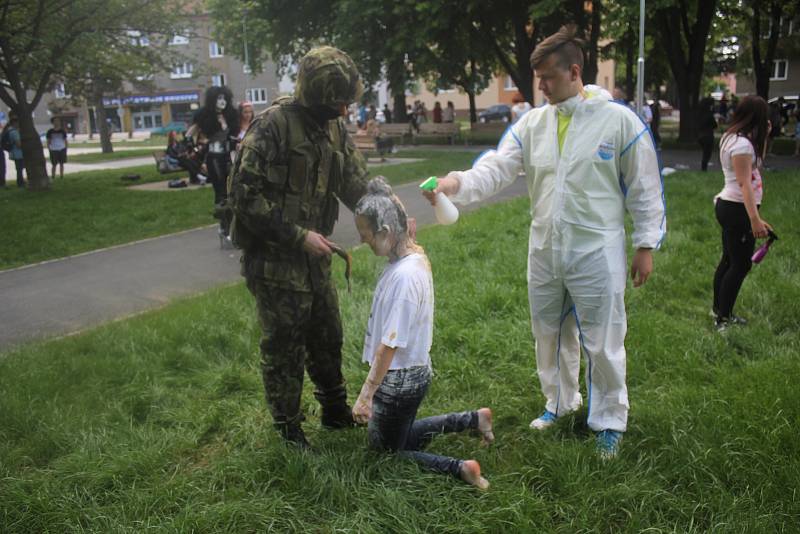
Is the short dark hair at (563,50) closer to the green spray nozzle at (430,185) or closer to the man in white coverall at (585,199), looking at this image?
the man in white coverall at (585,199)

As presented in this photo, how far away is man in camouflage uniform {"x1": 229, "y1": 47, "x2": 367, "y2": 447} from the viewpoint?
10.3 feet

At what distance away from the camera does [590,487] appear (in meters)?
3.15

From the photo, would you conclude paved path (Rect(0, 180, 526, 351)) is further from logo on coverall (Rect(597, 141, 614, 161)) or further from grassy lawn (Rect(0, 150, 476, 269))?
logo on coverall (Rect(597, 141, 614, 161))

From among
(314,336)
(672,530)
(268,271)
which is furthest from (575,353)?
(268,271)

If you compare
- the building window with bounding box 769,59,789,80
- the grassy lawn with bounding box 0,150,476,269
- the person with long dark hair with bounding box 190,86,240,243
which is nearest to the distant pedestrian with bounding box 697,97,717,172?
the grassy lawn with bounding box 0,150,476,269

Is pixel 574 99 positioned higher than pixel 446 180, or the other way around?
pixel 574 99

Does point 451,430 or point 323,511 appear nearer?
point 323,511

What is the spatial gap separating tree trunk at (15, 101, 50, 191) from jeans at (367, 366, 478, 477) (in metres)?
15.3

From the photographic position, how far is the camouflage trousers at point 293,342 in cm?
337

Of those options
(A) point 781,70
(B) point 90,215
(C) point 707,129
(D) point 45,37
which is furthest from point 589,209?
(A) point 781,70

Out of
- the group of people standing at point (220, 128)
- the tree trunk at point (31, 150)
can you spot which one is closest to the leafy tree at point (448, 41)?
the tree trunk at point (31, 150)

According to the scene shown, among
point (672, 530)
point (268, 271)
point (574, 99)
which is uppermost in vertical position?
point (574, 99)

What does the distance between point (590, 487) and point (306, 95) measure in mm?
2161

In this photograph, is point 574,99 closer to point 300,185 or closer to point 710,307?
point 300,185
